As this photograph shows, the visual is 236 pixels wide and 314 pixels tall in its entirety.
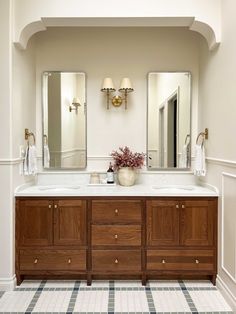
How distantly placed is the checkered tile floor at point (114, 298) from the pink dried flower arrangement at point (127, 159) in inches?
43.9

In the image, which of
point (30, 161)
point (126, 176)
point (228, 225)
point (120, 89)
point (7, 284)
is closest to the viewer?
point (228, 225)

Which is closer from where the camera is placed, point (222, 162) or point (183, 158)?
point (222, 162)

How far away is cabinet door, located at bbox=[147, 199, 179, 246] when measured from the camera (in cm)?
276

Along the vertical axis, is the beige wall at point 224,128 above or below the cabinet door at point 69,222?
above

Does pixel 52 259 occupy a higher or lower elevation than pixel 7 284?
higher

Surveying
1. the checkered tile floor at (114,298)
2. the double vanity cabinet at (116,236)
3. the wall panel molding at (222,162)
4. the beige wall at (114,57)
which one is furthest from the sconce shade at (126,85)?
the checkered tile floor at (114,298)

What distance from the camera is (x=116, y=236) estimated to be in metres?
2.75

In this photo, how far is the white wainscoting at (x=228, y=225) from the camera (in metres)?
2.38

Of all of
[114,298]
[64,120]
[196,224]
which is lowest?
[114,298]

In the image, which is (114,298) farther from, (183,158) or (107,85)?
(107,85)

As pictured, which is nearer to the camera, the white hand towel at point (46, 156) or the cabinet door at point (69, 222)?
the cabinet door at point (69, 222)

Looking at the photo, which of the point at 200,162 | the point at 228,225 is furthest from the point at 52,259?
the point at 200,162

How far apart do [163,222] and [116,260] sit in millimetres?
537

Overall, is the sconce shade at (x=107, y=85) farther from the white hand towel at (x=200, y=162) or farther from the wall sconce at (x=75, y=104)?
the white hand towel at (x=200, y=162)
